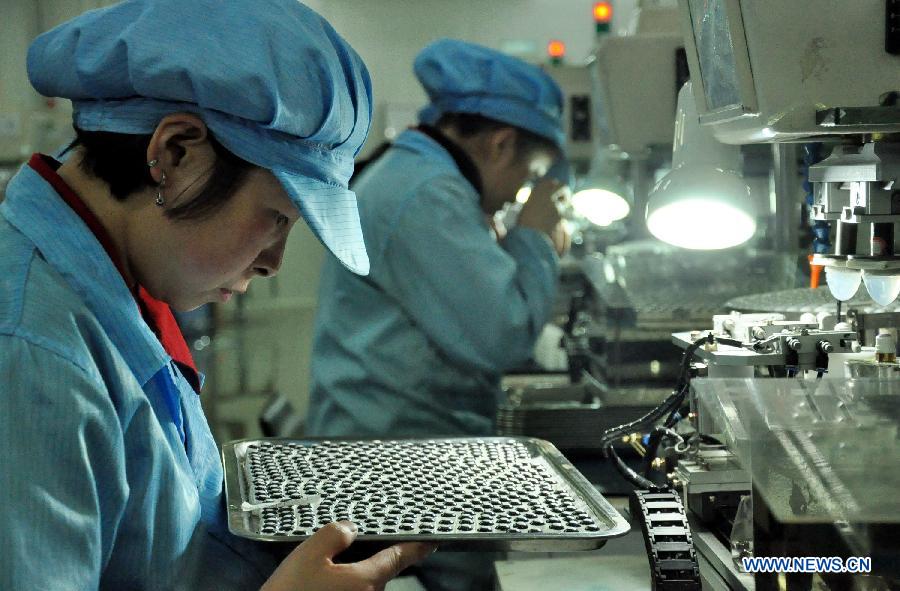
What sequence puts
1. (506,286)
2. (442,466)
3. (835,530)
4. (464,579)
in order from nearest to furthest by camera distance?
(835,530) → (442,466) → (464,579) → (506,286)

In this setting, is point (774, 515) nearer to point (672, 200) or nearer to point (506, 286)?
point (672, 200)

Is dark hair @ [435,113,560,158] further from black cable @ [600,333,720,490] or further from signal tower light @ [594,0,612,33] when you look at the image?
signal tower light @ [594,0,612,33]

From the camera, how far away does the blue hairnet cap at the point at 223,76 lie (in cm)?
90

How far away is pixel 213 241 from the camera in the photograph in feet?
3.19

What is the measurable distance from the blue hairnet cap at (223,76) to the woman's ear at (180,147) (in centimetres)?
1

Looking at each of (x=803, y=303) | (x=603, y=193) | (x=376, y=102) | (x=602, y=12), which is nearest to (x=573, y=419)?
(x=803, y=303)

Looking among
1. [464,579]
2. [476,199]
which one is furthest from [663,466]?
[476,199]

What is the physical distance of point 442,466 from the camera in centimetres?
123

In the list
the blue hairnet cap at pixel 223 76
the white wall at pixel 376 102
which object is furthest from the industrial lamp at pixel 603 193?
the blue hairnet cap at pixel 223 76

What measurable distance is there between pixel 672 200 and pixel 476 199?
0.73m

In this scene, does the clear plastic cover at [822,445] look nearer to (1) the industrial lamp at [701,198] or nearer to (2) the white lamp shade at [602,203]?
(1) the industrial lamp at [701,198]

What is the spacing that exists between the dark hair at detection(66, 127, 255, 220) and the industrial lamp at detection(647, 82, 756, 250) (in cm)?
68

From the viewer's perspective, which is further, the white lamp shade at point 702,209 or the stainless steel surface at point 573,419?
the stainless steel surface at point 573,419

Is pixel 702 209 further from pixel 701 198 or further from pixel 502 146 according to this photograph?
pixel 502 146
